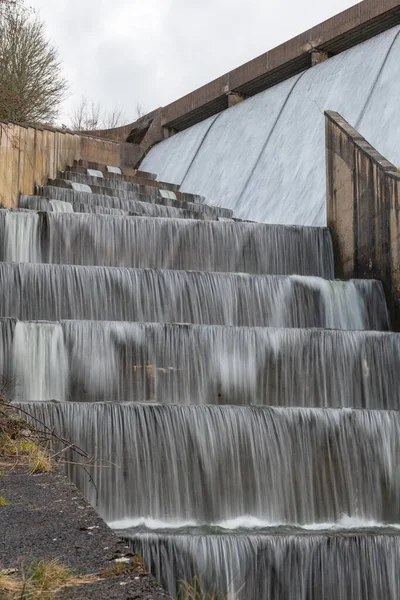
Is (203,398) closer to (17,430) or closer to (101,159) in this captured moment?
(17,430)

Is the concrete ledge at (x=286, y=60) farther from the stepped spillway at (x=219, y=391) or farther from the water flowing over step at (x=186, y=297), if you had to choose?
the water flowing over step at (x=186, y=297)

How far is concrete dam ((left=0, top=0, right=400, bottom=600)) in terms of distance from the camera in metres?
6.00

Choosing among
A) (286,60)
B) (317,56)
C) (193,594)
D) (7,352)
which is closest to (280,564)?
(193,594)

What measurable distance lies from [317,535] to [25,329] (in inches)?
144

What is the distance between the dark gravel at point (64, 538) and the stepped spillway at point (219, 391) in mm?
1592

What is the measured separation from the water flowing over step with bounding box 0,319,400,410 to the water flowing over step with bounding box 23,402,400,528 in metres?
1.38

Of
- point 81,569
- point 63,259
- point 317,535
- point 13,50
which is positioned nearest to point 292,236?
point 63,259

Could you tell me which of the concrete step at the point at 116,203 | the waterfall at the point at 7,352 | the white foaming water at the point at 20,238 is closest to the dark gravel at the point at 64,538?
the waterfall at the point at 7,352

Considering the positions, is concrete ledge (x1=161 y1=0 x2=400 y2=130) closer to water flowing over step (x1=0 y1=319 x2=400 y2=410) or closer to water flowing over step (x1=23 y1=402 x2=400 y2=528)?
water flowing over step (x1=0 y1=319 x2=400 y2=410)

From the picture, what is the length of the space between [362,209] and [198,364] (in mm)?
3651

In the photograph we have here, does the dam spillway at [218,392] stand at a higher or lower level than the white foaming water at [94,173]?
lower

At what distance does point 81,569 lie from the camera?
2.91 meters

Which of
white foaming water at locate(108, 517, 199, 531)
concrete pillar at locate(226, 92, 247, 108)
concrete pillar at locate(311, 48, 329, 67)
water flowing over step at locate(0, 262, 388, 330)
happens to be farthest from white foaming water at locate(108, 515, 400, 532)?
concrete pillar at locate(226, 92, 247, 108)

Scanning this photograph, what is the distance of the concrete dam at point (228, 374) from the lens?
6.00 meters
